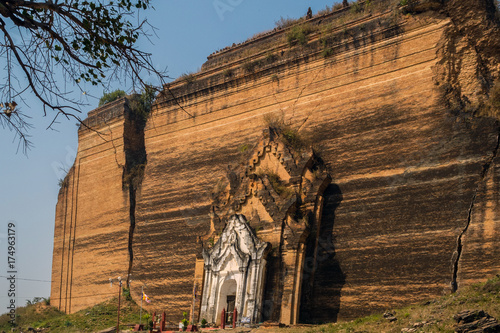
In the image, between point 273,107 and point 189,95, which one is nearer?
point 273,107

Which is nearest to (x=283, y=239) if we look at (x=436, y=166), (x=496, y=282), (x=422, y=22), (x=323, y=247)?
(x=323, y=247)

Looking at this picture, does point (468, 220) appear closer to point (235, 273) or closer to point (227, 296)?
point (235, 273)

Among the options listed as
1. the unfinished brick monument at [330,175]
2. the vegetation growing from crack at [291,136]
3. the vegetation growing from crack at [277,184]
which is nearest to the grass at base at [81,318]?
the unfinished brick monument at [330,175]

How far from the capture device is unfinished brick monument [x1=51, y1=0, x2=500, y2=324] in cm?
1555

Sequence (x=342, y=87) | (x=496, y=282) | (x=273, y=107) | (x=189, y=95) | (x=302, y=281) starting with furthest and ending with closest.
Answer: (x=189, y=95) → (x=273, y=107) → (x=342, y=87) → (x=302, y=281) → (x=496, y=282)

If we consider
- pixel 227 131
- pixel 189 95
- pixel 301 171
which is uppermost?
pixel 189 95

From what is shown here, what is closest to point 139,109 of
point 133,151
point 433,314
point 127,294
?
point 133,151

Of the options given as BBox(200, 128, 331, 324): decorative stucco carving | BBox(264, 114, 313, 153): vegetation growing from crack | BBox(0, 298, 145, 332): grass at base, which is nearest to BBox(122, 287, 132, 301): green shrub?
BBox(0, 298, 145, 332): grass at base

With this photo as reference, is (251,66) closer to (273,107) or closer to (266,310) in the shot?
(273,107)

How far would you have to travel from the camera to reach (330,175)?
1792 centimetres

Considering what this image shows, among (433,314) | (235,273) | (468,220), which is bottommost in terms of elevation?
(433,314)

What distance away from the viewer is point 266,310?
16.8 m

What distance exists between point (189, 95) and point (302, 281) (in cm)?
875

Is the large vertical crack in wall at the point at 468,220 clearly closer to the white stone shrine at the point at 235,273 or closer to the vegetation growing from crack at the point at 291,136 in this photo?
the white stone shrine at the point at 235,273
